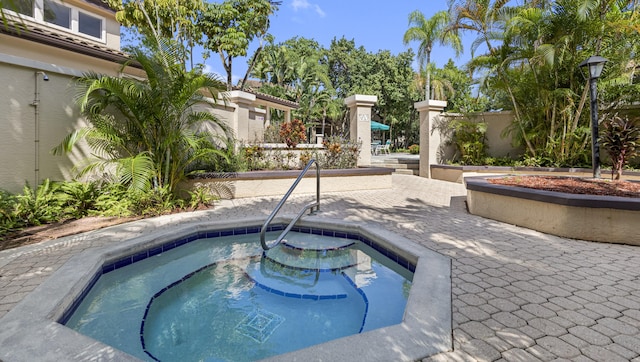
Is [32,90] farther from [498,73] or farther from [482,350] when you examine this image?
Answer: [498,73]

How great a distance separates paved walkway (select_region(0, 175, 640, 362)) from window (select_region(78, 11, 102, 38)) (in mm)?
12171

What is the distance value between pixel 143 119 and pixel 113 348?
5.06 m

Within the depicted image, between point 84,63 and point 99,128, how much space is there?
4674 mm

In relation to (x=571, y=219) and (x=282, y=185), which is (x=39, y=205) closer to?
(x=282, y=185)

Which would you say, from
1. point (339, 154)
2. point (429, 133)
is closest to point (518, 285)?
point (339, 154)

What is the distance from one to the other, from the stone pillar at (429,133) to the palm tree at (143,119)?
308 inches

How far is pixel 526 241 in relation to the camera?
4414 mm

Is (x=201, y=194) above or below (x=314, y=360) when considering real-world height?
above

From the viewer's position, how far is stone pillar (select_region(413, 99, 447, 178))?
11.6 meters

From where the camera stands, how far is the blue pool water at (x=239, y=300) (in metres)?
2.56

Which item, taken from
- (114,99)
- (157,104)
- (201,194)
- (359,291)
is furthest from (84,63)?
(359,291)

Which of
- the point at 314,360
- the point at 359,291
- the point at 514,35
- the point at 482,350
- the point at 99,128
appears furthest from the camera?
the point at 514,35

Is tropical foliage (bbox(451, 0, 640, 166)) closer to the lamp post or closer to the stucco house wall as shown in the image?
the lamp post

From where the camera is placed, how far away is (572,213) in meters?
4.57
